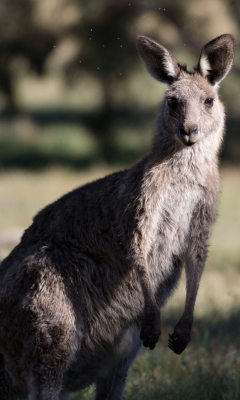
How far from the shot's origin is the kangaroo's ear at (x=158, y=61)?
3.53 m

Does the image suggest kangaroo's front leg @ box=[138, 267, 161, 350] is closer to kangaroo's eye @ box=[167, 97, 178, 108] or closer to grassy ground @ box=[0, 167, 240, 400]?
grassy ground @ box=[0, 167, 240, 400]

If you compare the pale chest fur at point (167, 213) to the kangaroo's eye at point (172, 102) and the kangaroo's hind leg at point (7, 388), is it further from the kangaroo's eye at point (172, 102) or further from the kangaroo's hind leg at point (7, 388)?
the kangaroo's hind leg at point (7, 388)

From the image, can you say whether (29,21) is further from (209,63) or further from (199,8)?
(209,63)

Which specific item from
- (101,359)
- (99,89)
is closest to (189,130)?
(101,359)

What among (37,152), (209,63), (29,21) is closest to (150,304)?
(209,63)

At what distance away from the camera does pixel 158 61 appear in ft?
11.8

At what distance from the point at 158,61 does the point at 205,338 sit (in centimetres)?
194

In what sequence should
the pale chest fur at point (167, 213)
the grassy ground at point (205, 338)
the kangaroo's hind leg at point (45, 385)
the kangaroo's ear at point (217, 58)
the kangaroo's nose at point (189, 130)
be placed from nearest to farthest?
the kangaroo's hind leg at point (45, 385)
the kangaroo's nose at point (189, 130)
the pale chest fur at point (167, 213)
the kangaroo's ear at point (217, 58)
the grassy ground at point (205, 338)

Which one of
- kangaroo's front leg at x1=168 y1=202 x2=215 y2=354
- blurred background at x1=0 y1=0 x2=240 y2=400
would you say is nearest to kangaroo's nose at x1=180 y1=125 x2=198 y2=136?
kangaroo's front leg at x1=168 y1=202 x2=215 y2=354

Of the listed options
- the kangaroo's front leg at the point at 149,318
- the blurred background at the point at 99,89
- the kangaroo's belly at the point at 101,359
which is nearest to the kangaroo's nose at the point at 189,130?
the kangaroo's front leg at the point at 149,318

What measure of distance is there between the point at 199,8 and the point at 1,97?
12.7 ft

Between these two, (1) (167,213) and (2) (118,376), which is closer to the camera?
(1) (167,213)

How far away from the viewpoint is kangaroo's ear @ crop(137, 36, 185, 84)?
11.6 feet

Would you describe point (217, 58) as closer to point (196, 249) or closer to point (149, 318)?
point (196, 249)
